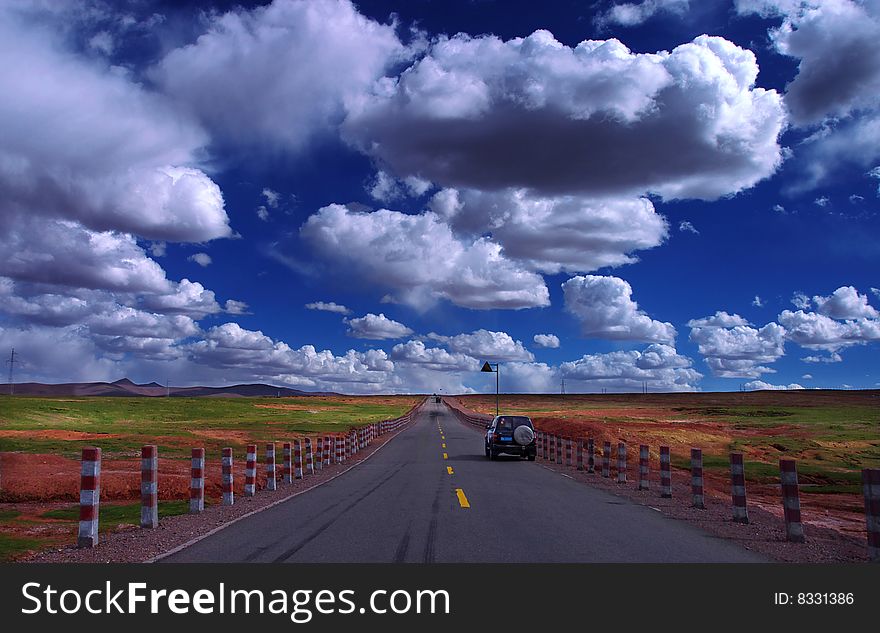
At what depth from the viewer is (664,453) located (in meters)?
15.3

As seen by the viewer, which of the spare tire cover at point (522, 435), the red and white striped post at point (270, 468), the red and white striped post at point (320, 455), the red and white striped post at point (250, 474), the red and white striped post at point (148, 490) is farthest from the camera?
the spare tire cover at point (522, 435)

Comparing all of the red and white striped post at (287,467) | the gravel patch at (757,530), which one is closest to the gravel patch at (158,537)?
the red and white striped post at (287,467)

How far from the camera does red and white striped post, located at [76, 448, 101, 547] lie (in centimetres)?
912

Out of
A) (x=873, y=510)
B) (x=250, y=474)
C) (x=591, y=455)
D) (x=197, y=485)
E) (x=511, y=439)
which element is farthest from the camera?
(x=511, y=439)

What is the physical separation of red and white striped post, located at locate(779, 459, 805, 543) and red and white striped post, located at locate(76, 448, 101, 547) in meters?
9.45

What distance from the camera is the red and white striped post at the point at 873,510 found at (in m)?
8.69

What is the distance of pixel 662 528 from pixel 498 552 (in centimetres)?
361

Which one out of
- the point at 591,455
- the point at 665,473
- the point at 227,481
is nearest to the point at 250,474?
the point at 227,481

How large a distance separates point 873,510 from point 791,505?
1.51 meters

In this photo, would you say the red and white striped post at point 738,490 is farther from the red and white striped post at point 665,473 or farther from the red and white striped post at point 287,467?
the red and white striped post at point 287,467

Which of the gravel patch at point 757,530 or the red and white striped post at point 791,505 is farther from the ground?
the red and white striped post at point 791,505

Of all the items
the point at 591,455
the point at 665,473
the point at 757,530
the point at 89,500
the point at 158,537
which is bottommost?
the point at 757,530

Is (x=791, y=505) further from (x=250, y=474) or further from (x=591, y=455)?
(x=591, y=455)

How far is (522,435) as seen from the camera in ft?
84.2
